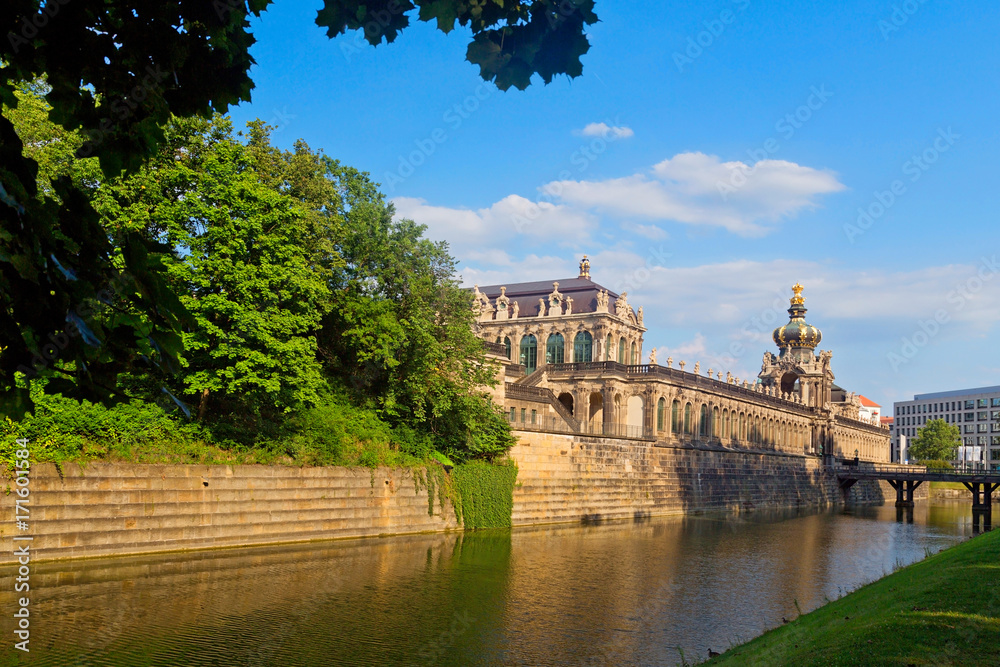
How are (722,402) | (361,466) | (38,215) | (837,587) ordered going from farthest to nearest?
(722,402)
(361,466)
(837,587)
(38,215)

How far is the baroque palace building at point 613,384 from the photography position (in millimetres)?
60094

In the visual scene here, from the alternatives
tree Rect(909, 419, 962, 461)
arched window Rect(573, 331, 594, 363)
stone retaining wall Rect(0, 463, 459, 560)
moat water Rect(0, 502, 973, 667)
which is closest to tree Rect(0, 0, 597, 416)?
moat water Rect(0, 502, 973, 667)

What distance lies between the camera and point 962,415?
178 m

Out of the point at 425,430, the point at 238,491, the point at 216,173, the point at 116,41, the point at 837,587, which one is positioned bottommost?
the point at 837,587

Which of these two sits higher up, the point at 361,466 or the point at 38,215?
the point at 38,215

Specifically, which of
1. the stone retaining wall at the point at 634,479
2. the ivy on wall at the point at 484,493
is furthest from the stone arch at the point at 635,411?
the ivy on wall at the point at 484,493

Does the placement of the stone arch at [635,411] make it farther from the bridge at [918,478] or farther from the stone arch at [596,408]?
the bridge at [918,478]

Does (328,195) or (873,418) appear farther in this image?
(873,418)

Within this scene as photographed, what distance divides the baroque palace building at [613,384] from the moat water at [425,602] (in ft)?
53.2

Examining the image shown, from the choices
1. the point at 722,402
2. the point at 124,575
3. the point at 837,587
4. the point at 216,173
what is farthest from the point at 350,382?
the point at 722,402

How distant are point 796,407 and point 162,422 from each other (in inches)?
3303

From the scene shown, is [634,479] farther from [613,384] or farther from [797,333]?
[797,333]

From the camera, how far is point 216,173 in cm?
3159

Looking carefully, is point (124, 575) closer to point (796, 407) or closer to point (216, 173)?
point (216, 173)
